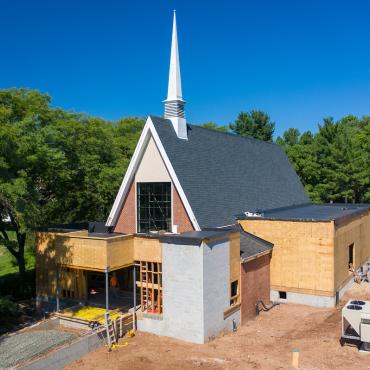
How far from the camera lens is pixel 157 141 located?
21172 mm

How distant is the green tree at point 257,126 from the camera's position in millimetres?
59812

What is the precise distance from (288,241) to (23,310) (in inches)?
610

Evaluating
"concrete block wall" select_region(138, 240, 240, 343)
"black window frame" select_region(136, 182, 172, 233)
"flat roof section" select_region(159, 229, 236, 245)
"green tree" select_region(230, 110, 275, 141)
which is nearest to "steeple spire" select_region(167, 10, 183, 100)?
"black window frame" select_region(136, 182, 172, 233)

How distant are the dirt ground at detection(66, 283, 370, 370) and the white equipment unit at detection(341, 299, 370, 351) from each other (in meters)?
0.44

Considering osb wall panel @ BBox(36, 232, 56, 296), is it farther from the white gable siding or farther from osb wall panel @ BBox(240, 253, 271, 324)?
osb wall panel @ BBox(240, 253, 271, 324)

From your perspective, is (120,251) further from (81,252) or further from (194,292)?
(194,292)

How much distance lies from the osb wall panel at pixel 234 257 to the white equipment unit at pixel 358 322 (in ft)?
16.2

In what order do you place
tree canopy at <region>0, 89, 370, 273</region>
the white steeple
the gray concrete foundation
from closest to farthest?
tree canopy at <region>0, 89, 370, 273</region> → the gray concrete foundation → the white steeple

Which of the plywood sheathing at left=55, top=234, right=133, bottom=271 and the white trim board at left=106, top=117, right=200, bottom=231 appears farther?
the white trim board at left=106, top=117, right=200, bottom=231

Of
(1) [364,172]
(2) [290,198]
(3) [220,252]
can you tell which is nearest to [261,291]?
(3) [220,252]

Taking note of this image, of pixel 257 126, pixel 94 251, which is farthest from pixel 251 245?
pixel 257 126

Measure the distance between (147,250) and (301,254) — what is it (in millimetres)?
8678

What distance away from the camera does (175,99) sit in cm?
2356

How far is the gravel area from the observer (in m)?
15.1
